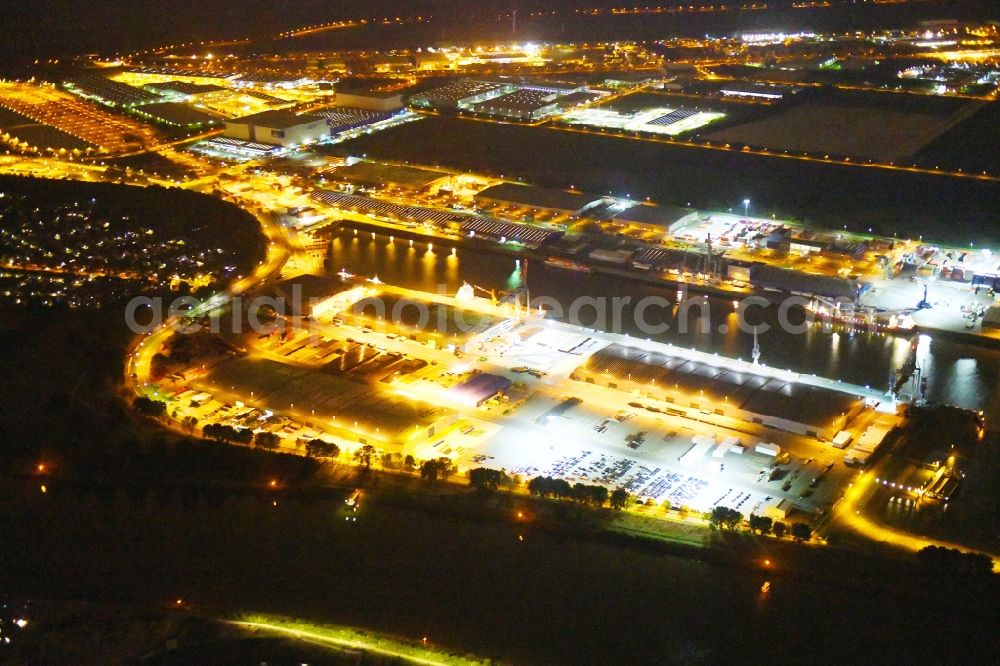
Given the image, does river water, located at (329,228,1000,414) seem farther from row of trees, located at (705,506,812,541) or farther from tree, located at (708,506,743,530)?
tree, located at (708,506,743,530)

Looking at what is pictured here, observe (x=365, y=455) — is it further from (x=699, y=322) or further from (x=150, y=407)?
(x=699, y=322)

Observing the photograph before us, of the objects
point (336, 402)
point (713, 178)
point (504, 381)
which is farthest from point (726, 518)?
point (713, 178)

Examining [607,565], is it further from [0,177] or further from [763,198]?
[0,177]

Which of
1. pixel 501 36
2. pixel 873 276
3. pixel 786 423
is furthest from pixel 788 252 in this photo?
pixel 501 36

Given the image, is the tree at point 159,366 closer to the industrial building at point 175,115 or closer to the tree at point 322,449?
the tree at point 322,449

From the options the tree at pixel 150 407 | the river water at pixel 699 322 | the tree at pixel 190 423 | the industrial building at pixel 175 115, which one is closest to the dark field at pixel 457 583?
the tree at pixel 190 423
